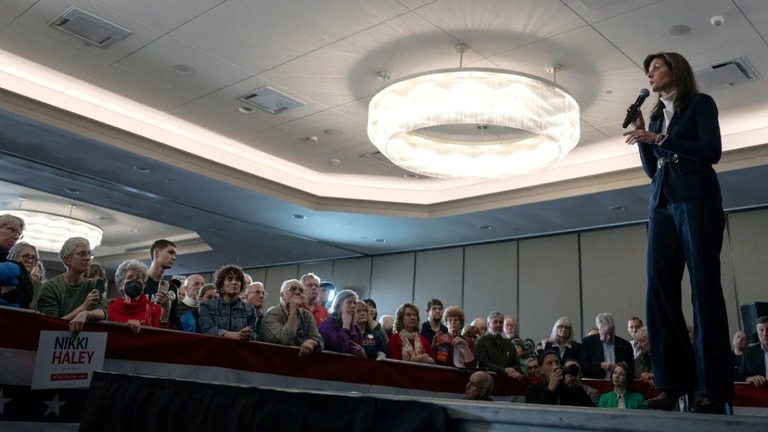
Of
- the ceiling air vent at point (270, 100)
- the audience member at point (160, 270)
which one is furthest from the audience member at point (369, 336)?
the ceiling air vent at point (270, 100)

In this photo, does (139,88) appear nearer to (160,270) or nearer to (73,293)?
(160,270)

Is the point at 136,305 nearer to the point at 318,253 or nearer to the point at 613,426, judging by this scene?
the point at 613,426

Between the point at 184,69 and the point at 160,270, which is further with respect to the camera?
the point at 184,69

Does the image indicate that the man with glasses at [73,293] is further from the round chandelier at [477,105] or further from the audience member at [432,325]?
the audience member at [432,325]

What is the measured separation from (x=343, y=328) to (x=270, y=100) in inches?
124

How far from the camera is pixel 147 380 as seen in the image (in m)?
2.42

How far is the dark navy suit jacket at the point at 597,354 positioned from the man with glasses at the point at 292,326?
2807 millimetres

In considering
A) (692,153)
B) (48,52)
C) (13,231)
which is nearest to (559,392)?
(692,153)

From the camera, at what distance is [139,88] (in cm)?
686

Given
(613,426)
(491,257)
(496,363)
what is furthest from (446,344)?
(491,257)

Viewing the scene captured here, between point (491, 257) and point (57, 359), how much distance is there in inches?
324

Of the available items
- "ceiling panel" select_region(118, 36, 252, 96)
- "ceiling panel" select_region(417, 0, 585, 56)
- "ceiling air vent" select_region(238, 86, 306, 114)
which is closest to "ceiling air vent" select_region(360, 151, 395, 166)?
"ceiling air vent" select_region(238, 86, 306, 114)

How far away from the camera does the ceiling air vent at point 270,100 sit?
263 inches

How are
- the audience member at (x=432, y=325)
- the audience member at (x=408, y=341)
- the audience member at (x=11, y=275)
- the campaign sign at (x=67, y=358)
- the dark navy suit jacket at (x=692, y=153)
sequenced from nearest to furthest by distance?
the dark navy suit jacket at (x=692, y=153) < the campaign sign at (x=67, y=358) < the audience member at (x=11, y=275) < the audience member at (x=408, y=341) < the audience member at (x=432, y=325)
